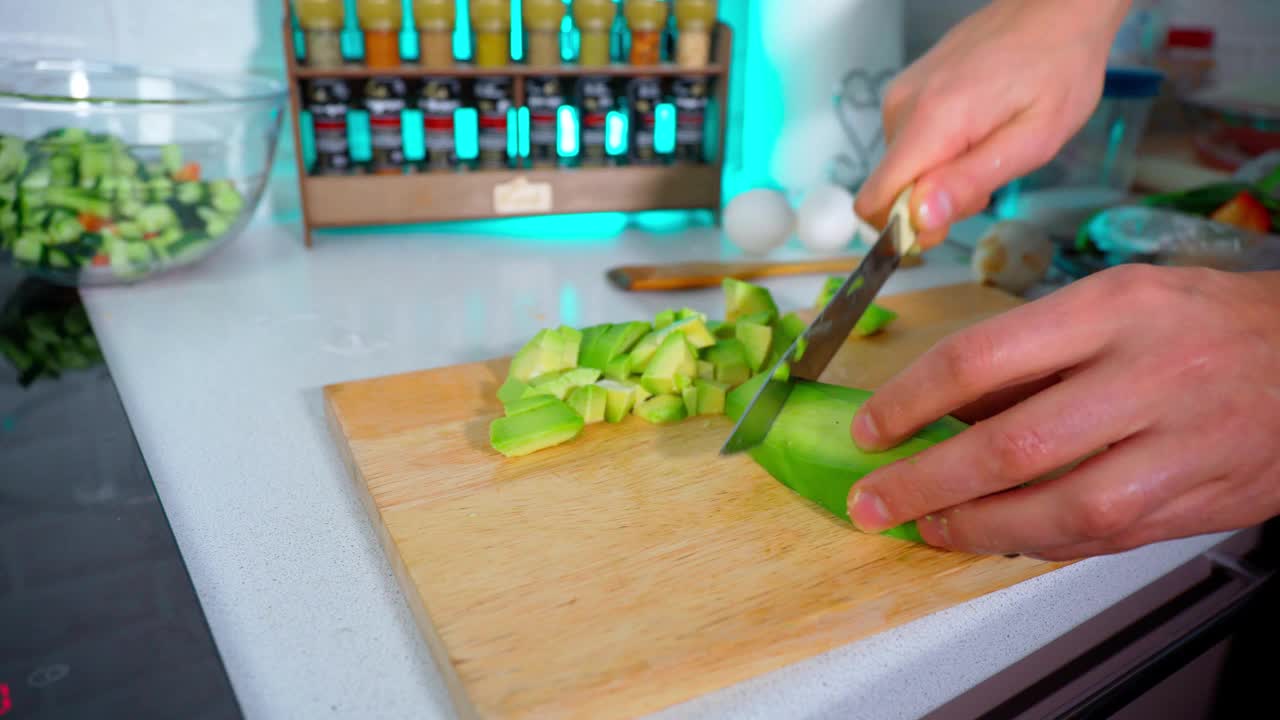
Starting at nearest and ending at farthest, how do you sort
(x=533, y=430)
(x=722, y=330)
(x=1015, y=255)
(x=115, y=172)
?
(x=533, y=430)
(x=722, y=330)
(x=115, y=172)
(x=1015, y=255)

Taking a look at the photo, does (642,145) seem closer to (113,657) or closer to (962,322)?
(962,322)

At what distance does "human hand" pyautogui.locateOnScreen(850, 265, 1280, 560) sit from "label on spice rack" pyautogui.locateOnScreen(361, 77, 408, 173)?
106 cm

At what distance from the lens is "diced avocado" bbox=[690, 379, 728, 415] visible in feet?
2.96

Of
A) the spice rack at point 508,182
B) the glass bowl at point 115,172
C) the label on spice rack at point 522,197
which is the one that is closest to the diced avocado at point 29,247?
the glass bowl at point 115,172

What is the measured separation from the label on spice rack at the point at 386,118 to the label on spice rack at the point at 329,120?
4 cm

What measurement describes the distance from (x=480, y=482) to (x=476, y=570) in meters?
0.13

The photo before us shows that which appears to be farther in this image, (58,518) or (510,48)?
(510,48)

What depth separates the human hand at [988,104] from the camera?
844mm

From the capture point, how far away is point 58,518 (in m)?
0.71

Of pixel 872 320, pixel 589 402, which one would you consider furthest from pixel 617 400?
pixel 872 320

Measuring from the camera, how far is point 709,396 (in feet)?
2.96

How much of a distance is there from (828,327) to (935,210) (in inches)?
5.8

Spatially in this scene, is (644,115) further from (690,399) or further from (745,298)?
(690,399)

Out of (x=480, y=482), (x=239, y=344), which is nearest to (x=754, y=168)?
(x=239, y=344)
